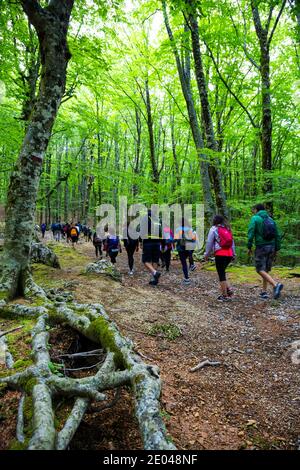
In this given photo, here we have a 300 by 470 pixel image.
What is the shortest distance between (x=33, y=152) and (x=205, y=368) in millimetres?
4803

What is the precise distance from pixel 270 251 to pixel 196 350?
3997 mm

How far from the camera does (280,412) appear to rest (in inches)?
118

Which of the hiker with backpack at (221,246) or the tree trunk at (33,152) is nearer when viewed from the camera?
the tree trunk at (33,152)

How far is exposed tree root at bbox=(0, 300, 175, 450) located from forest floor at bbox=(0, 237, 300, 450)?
0.24 meters

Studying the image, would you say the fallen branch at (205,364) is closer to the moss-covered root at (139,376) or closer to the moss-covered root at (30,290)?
the moss-covered root at (139,376)

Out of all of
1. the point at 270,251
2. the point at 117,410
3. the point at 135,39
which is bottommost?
the point at 117,410

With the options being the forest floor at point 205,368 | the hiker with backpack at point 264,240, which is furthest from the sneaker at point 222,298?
the hiker with backpack at point 264,240

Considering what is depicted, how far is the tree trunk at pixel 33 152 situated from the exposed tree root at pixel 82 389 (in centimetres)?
241

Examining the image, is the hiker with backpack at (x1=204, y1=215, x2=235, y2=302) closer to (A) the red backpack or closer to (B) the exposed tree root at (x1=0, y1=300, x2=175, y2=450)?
(A) the red backpack

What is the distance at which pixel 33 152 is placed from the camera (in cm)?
543

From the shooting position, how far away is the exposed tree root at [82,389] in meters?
1.83

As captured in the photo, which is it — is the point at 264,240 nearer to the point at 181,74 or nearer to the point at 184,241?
the point at 184,241
